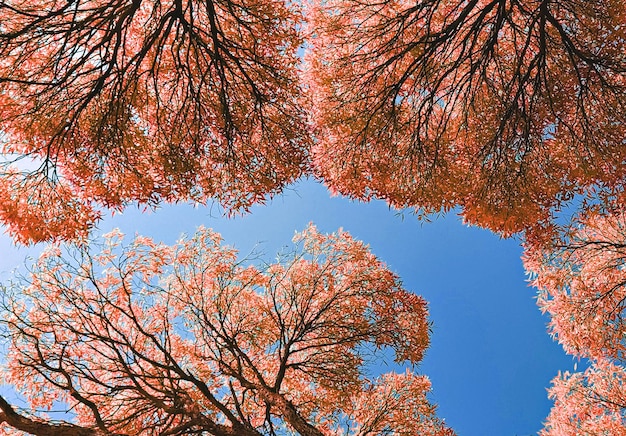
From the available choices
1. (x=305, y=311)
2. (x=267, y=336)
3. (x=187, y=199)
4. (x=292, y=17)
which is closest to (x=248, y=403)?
(x=267, y=336)

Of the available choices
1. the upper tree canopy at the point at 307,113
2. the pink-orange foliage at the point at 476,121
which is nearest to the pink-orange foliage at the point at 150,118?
the upper tree canopy at the point at 307,113

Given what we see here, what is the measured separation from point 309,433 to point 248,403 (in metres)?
2.60

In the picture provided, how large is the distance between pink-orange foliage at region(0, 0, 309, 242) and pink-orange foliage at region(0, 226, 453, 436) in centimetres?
108

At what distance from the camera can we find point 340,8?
6129 millimetres

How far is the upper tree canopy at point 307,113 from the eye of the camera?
4.99 m

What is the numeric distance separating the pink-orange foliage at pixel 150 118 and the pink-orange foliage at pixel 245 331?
1083mm

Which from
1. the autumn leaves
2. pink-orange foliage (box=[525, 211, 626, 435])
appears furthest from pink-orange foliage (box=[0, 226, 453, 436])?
pink-orange foliage (box=[525, 211, 626, 435])

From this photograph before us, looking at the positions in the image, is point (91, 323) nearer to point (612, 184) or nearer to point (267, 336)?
point (267, 336)

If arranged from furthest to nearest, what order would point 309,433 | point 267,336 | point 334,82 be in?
point 267,336 → point 334,82 → point 309,433

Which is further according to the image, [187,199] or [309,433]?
[187,199]

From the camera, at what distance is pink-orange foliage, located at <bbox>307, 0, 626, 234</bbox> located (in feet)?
18.7

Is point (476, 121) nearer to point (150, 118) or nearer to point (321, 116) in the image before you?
point (321, 116)

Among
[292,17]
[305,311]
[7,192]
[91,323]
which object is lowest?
[91,323]

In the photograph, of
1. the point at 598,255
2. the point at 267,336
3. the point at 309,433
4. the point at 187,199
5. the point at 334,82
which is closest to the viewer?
the point at 309,433
